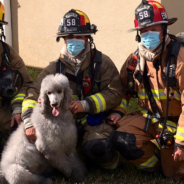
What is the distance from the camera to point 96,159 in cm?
423

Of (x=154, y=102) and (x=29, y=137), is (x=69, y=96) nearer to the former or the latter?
(x=29, y=137)

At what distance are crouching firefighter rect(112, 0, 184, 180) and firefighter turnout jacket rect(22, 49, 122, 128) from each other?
189mm

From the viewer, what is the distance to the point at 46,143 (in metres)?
3.74

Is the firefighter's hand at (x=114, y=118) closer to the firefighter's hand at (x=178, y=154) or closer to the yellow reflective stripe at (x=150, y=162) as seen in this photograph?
the yellow reflective stripe at (x=150, y=162)

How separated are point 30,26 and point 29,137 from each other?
6.23 metres

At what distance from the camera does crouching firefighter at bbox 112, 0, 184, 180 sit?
3801mm

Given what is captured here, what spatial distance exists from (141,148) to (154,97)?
0.72m

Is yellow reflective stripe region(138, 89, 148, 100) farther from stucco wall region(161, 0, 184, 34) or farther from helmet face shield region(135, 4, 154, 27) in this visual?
stucco wall region(161, 0, 184, 34)

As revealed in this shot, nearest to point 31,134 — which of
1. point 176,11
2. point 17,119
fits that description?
point 17,119

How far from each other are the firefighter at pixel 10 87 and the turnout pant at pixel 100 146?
1.02 metres

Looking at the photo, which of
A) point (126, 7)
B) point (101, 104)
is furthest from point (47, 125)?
point (126, 7)

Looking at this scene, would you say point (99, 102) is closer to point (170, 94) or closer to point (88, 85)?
point (88, 85)

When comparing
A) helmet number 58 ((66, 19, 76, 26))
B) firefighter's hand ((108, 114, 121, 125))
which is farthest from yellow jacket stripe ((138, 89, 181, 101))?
helmet number 58 ((66, 19, 76, 26))

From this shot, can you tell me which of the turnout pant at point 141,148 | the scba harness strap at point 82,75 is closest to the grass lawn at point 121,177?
the turnout pant at point 141,148
